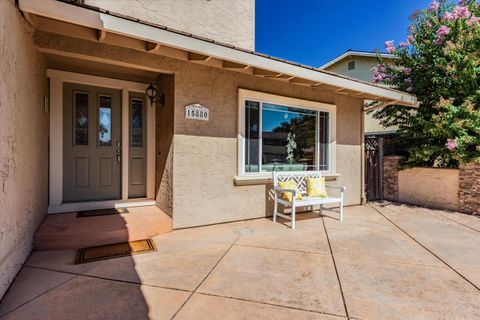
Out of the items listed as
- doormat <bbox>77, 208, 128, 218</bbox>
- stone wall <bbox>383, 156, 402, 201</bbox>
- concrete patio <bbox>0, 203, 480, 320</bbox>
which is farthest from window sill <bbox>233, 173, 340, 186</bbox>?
stone wall <bbox>383, 156, 402, 201</bbox>

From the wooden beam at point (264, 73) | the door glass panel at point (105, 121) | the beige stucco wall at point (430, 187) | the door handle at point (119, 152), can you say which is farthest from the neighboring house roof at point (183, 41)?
the beige stucco wall at point (430, 187)

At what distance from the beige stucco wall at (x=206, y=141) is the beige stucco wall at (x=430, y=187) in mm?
4853

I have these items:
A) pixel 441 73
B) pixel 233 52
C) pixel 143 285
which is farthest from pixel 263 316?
pixel 441 73

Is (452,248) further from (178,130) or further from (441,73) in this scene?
(441,73)

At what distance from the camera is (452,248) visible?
416cm

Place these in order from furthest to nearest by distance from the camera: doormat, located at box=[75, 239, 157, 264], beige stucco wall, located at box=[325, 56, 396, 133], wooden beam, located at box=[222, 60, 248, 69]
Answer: beige stucco wall, located at box=[325, 56, 396, 133] → wooden beam, located at box=[222, 60, 248, 69] → doormat, located at box=[75, 239, 157, 264]

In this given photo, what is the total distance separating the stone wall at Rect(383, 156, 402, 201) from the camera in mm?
8211

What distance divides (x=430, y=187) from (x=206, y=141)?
258 inches

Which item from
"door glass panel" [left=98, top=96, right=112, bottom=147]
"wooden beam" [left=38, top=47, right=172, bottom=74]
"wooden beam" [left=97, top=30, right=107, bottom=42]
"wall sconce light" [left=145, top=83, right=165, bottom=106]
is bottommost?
"door glass panel" [left=98, top=96, right=112, bottom=147]

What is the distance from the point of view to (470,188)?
679 cm

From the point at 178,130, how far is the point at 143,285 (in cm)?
267

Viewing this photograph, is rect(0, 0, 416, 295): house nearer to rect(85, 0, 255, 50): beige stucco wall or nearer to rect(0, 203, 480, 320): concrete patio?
rect(85, 0, 255, 50): beige stucco wall

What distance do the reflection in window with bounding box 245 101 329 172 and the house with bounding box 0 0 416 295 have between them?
0.08 ft

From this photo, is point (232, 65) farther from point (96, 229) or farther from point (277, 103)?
point (96, 229)
